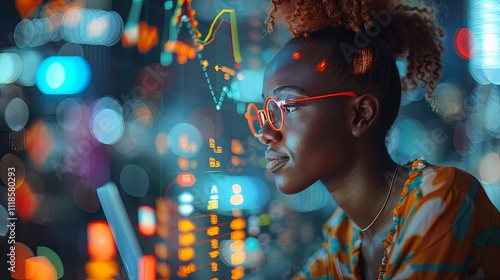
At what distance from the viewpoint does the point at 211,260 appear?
1.78 metres

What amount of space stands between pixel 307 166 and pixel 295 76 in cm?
24

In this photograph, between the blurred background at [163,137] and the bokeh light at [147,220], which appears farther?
the bokeh light at [147,220]

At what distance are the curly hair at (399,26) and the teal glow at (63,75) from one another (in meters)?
0.89

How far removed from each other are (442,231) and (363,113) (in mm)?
364

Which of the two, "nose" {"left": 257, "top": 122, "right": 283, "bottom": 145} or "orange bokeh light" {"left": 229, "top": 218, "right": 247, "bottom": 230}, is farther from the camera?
"orange bokeh light" {"left": 229, "top": 218, "right": 247, "bottom": 230}

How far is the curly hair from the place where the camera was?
1423 millimetres

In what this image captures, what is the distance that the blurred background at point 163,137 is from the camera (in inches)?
57.9

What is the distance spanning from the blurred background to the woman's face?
0.15 m

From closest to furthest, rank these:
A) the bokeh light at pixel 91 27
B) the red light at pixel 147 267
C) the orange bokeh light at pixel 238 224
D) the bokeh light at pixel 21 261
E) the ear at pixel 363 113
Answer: the ear at pixel 363 113, the orange bokeh light at pixel 238 224, the red light at pixel 147 267, the bokeh light at pixel 91 27, the bokeh light at pixel 21 261

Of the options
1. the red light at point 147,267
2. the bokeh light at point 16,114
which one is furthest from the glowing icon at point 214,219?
the bokeh light at point 16,114

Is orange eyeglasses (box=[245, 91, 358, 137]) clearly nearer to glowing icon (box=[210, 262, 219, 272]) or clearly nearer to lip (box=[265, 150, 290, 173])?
lip (box=[265, 150, 290, 173])

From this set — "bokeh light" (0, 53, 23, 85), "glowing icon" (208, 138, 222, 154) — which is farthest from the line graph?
"bokeh light" (0, 53, 23, 85)

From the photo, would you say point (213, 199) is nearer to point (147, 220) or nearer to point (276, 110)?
point (147, 220)

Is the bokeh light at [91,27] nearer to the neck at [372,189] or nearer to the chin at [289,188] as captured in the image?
the chin at [289,188]
